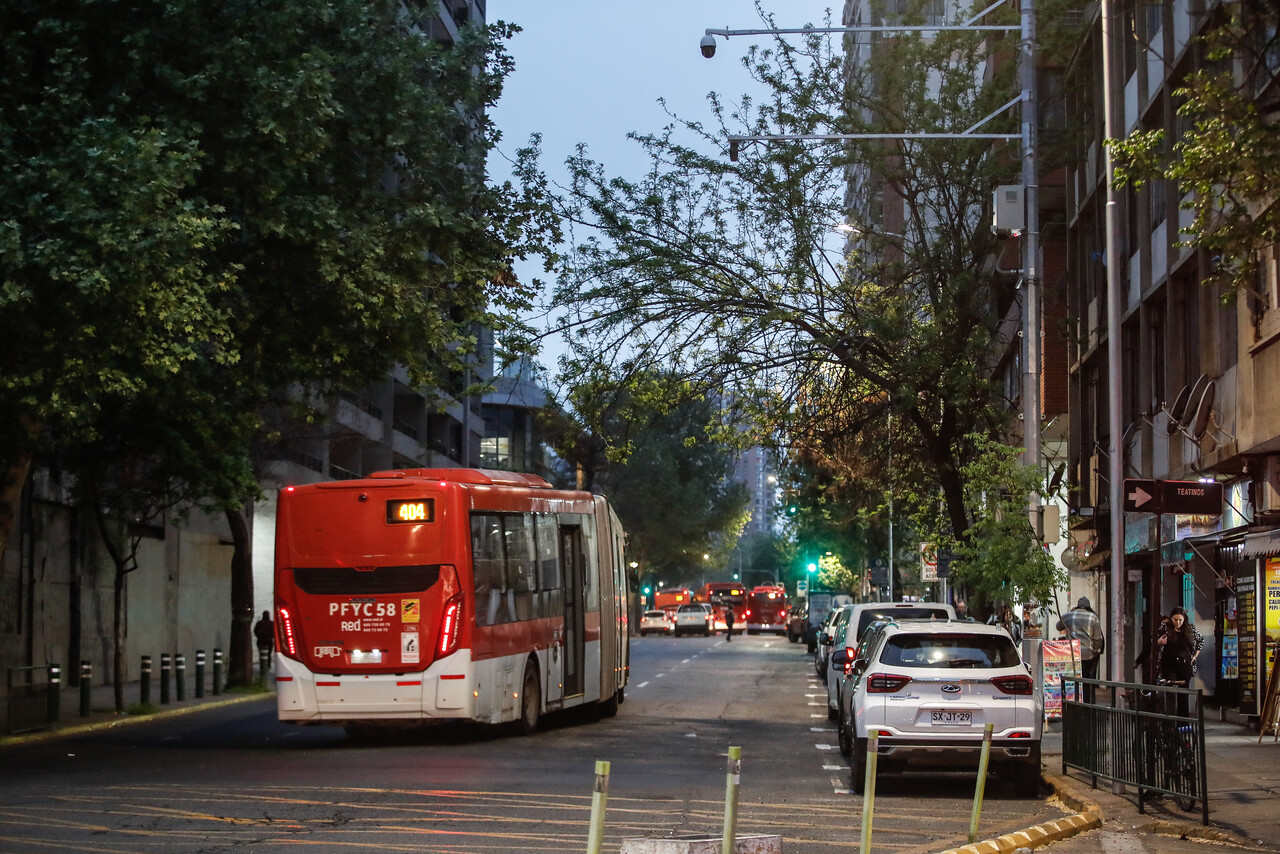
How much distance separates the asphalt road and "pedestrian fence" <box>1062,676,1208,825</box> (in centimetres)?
78

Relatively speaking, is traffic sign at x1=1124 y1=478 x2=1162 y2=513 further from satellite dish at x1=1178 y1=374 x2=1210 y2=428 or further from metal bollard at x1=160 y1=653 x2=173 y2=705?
metal bollard at x1=160 y1=653 x2=173 y2=705

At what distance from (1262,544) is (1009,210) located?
586cm

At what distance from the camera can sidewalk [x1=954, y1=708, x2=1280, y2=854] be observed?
473 inches

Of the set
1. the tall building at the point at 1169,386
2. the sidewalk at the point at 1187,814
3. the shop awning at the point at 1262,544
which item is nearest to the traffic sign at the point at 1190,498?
the tall building at the point at 1169,386

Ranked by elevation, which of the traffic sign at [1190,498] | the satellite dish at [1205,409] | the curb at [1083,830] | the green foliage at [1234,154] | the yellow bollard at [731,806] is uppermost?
the green foliage at [1234,154]

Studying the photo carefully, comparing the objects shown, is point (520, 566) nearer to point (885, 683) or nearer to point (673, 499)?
point (885, 683)

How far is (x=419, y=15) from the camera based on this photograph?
21234 millimetres

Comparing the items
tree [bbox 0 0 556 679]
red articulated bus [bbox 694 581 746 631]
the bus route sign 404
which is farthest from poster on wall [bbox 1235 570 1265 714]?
red articulated bus [bbox 694 581 746 631]

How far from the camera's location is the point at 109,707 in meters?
28.0

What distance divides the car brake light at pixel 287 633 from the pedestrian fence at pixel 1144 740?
31.1ft

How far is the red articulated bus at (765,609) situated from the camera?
100m

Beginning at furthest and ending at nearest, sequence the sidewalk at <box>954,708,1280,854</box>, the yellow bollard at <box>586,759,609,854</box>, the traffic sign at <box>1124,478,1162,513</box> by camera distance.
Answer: the traffic sign at <box>1124,478,1162,513</box> < the sidewalk at <box>954,708,1280,854</box> < the yellow bollard at <box>586,759,609,854</box>

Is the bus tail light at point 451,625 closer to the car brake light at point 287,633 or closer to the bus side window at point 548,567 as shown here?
the car brake light at point 287,633

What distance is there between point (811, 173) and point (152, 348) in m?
13.4
